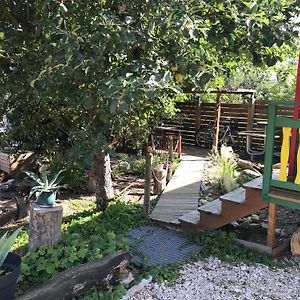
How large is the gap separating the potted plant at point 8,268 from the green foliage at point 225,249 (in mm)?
1971

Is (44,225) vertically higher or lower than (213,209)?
higher

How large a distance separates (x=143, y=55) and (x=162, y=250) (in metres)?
2.02

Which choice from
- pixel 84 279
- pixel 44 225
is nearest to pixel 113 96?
pixel 84 279

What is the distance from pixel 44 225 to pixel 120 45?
66.4 inches

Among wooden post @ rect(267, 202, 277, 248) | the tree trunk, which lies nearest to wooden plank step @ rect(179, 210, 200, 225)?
wooden post @ rect(267, 202, 277, 248)

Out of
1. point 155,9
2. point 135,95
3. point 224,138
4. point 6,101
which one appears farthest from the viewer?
point 224,138

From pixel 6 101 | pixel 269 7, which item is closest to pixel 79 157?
pixel 269 7

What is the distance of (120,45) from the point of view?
9.96 ft

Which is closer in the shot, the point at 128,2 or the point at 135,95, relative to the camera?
the point at 135,95

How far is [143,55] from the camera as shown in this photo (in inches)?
142

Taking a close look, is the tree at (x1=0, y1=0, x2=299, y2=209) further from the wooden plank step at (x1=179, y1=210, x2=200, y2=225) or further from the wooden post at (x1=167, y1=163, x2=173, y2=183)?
the wooden post at (x1=167, y1=163, x2=173, y2=183)

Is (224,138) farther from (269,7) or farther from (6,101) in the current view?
(269,7)

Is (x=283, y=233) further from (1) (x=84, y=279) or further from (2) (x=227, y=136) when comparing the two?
(2) (x=227, y=136)

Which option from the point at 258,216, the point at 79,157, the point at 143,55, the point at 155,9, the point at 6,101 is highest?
the point at 155,9
